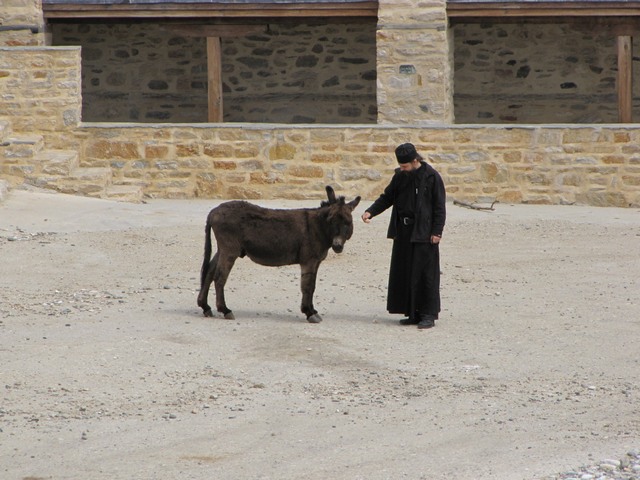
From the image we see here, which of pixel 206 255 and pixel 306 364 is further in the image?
pixel 206 255

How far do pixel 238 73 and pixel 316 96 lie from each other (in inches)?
54.0

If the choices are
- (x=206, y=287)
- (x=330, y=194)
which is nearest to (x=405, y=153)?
(x=330, y=194)

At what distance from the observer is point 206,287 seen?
988cm

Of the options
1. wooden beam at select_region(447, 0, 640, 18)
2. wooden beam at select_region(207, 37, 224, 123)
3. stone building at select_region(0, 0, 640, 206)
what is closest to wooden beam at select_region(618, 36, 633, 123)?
stone building at select_region(0, 0, 640, 206)

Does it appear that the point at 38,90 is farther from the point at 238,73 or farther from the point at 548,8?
the point at 548,8

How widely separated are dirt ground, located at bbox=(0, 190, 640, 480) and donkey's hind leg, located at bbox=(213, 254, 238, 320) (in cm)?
9

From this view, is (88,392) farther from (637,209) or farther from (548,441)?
(637,209)

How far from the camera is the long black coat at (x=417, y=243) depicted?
9812 millimetres

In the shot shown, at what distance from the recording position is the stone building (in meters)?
16.0

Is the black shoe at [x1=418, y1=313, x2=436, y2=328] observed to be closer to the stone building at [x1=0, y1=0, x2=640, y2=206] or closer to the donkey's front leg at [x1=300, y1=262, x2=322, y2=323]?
the donkey's front leg at [x1=300, y1=262, x2=322, y2=323]

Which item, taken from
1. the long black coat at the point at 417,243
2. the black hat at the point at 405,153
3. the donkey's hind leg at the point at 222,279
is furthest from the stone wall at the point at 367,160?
the donkey's hind leg at the point at 222,279

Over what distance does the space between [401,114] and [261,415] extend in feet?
38.2

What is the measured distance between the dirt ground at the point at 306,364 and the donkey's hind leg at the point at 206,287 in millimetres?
91

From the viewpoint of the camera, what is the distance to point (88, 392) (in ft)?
25.4
